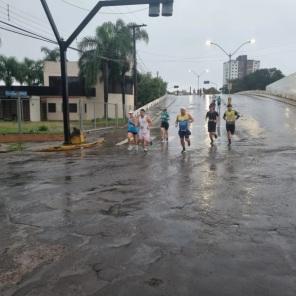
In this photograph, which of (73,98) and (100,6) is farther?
(73,98)

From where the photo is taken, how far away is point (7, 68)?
6475cm

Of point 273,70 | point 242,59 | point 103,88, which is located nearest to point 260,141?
point 103,88

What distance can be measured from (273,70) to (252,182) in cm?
13134

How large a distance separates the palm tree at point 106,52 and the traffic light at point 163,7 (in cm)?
2563

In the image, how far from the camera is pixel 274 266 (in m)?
4.91

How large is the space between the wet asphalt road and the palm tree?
32072 mm

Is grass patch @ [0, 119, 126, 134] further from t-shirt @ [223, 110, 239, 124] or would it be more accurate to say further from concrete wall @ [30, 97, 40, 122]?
concrete wall @ [30, 97, 40, 122]

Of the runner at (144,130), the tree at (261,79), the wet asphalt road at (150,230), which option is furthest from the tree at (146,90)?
the tree at (261,79)

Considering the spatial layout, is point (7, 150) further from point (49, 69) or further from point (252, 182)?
point (49, 69)

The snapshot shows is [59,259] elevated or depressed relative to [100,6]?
depressed

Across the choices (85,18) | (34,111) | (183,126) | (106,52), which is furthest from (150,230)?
(34,111)

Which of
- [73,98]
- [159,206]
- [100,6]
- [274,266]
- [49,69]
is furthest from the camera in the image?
[49,69]

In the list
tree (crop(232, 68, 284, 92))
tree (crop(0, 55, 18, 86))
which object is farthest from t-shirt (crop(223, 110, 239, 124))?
tree (crop(232, 68, 284, 92))

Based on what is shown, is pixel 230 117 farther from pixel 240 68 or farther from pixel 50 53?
pixel 240 68
